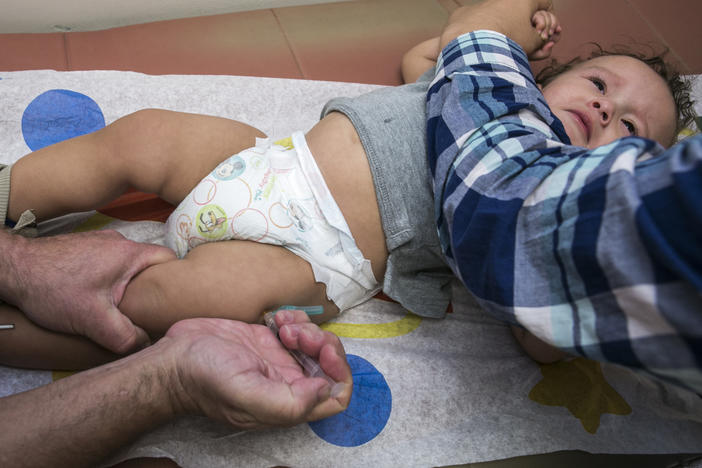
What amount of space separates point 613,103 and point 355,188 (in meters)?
0.54

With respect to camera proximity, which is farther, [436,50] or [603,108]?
[436,50]

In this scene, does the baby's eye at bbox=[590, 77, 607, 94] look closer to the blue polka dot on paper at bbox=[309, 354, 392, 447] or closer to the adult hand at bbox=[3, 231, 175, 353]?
the blue polka dot on paper at bbox=[309, 354, 392, 447]

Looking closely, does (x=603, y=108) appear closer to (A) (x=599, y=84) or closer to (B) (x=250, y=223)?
(A) (x=599, y=84)

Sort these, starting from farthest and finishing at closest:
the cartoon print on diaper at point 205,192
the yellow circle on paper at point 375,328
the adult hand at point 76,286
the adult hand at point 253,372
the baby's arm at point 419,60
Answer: the baby's arm at point 419,60 → the yellow circle on paper at point 375,328 → the cartoon print on diaper at point 205,192 → the adult hand at point 76,286 → the adult hand at point 253,372

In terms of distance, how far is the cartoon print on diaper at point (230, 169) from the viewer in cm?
90

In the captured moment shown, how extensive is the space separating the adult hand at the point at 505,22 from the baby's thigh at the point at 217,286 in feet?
2.05

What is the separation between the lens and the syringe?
74cm

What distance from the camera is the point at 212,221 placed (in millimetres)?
875

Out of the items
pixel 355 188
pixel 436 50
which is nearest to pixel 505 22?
pixel 436 50

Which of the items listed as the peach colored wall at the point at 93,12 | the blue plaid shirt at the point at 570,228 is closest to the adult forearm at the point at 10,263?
the blue plaid shirt at the point at 570,228

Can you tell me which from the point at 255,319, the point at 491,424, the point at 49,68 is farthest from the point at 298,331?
the point at 49,68

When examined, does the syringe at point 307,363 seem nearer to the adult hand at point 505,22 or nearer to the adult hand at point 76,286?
the adult hand at point 76,286


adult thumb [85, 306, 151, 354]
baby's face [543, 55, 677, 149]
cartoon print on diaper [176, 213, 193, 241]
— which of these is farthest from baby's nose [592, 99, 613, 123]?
adult thumb [85, 306, 151, 354]

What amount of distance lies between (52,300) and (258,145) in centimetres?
44
